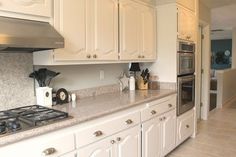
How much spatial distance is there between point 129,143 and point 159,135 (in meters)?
0.66

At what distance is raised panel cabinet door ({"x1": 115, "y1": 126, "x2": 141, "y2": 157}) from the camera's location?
2117 millimetres

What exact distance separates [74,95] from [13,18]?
106cm

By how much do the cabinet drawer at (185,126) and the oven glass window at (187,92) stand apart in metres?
0.20

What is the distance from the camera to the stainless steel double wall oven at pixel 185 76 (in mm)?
3211

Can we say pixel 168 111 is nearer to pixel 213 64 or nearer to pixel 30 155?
pixel 30 155

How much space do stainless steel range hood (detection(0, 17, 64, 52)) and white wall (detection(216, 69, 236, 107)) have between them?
512 cm

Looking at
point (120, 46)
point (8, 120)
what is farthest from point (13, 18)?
point (120, 46)

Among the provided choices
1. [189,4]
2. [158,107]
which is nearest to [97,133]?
[158,107]

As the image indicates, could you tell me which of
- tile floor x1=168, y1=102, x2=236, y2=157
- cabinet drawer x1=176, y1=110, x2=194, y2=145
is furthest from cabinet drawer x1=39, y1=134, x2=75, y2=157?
cabinet drawer x1=176, y1=110, x2=194, y2=145

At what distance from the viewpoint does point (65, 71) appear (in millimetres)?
2441

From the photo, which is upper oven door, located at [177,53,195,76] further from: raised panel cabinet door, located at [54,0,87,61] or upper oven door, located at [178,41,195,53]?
raised panel cabinet door, located at [54,0,87,61]

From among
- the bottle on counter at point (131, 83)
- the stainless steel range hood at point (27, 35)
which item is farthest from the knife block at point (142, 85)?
the stainless steel range hood at point (27, 35)

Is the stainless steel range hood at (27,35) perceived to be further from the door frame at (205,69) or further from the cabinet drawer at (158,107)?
the door frame at (205,69)

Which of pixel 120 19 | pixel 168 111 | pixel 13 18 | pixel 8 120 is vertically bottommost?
pixel 168 111
